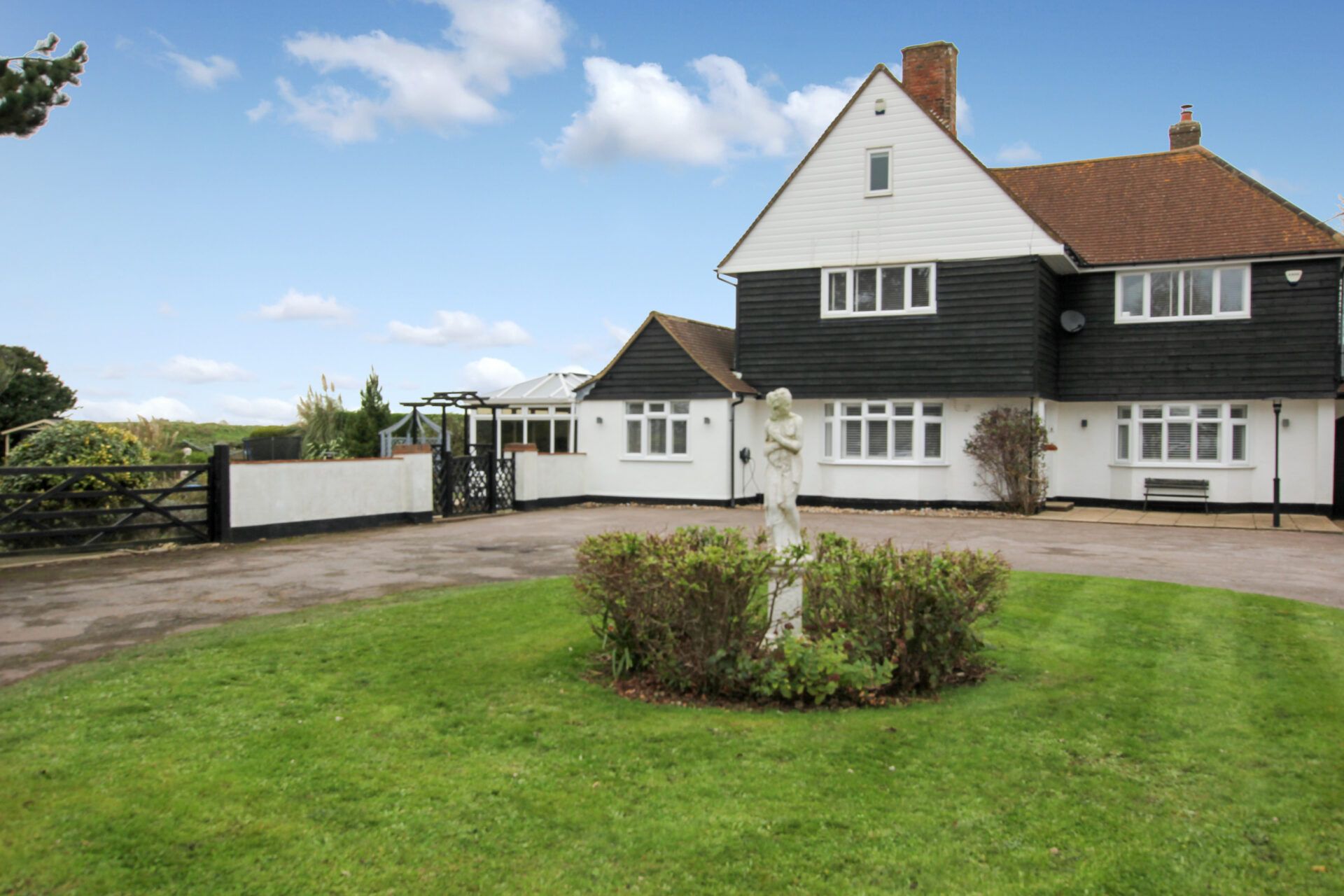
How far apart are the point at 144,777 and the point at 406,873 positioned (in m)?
1.82

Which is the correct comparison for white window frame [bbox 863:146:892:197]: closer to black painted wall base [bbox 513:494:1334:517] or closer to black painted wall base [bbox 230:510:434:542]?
black painted wall base [bbox 513:494:1334:517]

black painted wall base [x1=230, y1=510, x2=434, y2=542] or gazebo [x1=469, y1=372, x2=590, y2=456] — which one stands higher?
gazebo [x1=469, y1=372, x2=590, y2=456]

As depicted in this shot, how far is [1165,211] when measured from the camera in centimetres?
2344

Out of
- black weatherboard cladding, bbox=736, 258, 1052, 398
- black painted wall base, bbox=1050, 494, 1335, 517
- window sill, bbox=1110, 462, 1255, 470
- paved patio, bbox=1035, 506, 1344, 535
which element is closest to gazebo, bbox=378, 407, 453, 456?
black weatherboard cladding, bbox=736, 258, 1052, 398

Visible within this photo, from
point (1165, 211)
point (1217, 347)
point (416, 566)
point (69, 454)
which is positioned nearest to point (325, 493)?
point (69, 454)

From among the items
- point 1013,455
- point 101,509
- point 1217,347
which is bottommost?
point 101,509

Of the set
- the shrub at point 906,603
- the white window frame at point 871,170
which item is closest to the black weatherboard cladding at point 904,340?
the white window frame at point 871,170

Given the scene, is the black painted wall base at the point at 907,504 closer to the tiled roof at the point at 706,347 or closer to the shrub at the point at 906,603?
the tiled roof at the point at 706,347

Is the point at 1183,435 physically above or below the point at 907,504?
above

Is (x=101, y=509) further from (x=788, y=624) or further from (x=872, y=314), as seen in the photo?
(x=872, y=314)

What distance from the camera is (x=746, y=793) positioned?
201 inches

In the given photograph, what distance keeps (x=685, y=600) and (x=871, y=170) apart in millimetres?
18865

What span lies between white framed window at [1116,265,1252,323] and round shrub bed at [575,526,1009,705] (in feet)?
58.6

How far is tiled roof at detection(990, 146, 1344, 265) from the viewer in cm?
2153
